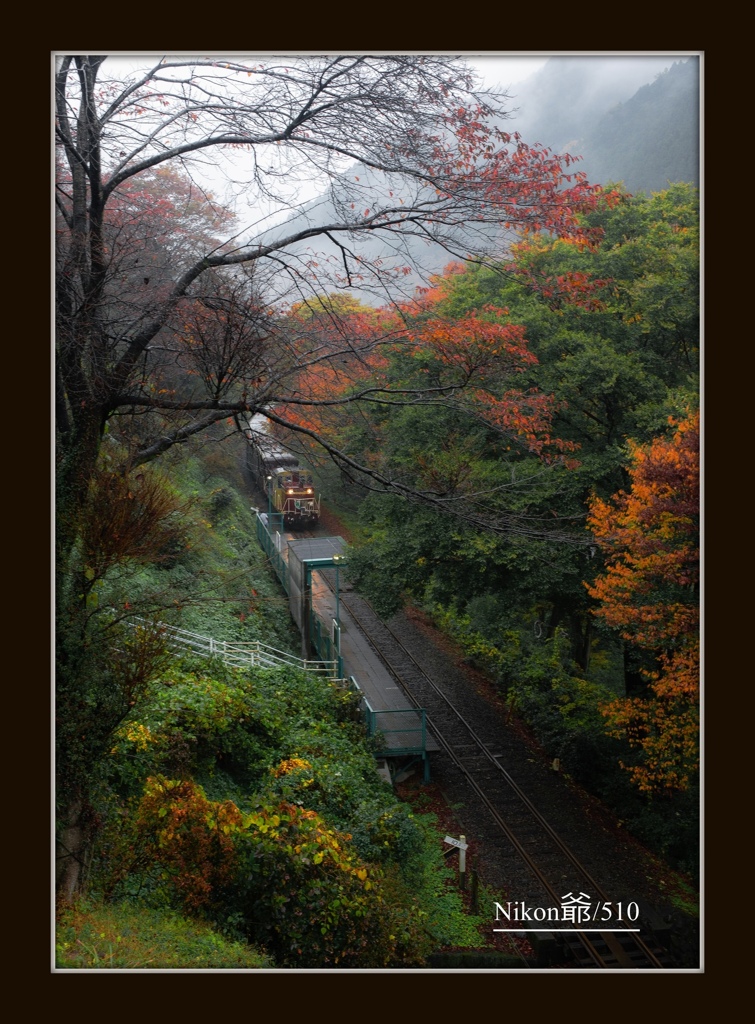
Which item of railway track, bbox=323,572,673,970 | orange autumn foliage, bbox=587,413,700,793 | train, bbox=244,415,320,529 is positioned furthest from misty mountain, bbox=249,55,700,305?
railway track, bbox=323,572,673,970

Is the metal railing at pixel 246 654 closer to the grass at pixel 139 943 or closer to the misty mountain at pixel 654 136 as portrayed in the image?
the grass at pixel 139 943

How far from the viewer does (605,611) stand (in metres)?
7.54

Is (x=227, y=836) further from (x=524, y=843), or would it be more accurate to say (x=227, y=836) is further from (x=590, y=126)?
(x=590, y=126)

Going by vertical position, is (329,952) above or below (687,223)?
below

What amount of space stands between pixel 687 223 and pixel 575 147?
1.30 m

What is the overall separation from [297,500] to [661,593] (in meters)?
4.08

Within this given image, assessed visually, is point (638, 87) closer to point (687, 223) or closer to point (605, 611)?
point (687, 223)

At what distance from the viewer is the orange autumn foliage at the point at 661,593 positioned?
6.32 meters

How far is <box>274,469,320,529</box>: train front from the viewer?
7.94 metres

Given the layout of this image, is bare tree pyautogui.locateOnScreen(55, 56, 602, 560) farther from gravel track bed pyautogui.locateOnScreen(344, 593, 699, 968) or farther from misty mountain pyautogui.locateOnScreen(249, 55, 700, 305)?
gravel track bed pyautogui.locateOnScreen(344, 593, 699, 968)

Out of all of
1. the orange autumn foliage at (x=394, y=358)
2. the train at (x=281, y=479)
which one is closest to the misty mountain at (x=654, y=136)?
the orange autumn foliage at (x=394, y=358)

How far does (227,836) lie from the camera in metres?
5.65

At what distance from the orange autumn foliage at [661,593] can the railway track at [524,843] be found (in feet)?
4.12
